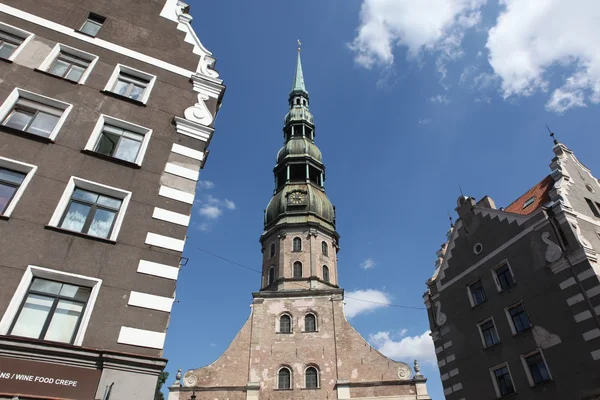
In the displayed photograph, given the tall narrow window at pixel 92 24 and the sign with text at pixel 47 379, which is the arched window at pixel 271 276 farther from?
the sign with text at pixel 47 379

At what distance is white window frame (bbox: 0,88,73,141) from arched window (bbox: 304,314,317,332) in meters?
24.1

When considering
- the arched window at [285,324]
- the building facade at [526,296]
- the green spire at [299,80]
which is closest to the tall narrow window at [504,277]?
the building facade at [526,296]

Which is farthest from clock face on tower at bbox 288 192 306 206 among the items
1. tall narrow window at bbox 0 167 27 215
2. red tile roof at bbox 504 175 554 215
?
tall narrow window at bbox 0 167 27 215

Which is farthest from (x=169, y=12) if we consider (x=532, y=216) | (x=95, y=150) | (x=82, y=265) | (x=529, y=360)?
(x=529, y=360)

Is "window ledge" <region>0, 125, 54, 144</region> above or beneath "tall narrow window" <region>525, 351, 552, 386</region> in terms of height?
above

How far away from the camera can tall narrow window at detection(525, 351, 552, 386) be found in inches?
584

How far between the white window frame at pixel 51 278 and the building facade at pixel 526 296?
48.7 feet

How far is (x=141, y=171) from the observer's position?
9797 mm

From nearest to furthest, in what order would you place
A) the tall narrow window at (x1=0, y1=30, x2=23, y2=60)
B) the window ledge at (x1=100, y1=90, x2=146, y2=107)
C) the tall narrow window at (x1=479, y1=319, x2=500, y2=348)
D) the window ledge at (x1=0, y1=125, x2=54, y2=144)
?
the window ledge at (x1=0, y1=125, x2=54, y2=144) < the tall narrow window at (x1=0, y1=30, x2=23, y2=60) < the window ledge at (x1=100, y1=90, x2=146, y2=107) < the tall narrow window at (x1=479, y1=319, x2=500, y2=348)

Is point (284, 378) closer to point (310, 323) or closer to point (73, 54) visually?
point (310, 323)

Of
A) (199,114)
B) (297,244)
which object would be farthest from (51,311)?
(297,244)

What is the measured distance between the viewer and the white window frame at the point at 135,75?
1096 centimetres

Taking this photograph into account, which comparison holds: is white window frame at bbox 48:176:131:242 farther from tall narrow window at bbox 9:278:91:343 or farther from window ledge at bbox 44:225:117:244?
tall narrow window at bbox 9:278:91:343

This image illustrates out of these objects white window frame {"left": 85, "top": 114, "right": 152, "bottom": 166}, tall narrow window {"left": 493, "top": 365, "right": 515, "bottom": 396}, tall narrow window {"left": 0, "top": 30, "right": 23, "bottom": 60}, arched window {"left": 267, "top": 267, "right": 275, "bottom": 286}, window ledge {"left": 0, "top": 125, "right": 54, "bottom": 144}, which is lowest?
tall narrow window {"left": 493, "top": 365, "right": 515, "bottom": 396}
